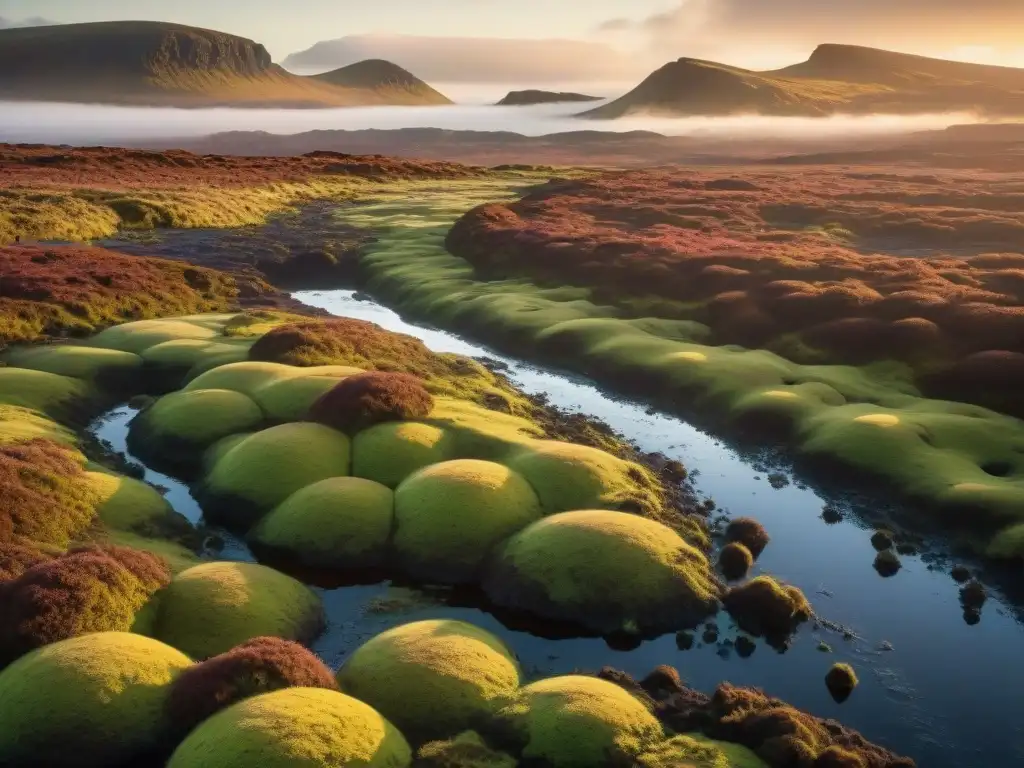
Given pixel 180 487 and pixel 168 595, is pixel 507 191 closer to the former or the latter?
pixel 180 487

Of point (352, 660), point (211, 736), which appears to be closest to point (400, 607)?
point (352, 660)

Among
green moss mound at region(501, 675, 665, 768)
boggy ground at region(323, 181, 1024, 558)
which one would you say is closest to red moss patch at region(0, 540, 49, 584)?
green moss mound at region(501, 675, 665, 768)

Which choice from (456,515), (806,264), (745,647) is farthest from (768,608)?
(806,264)

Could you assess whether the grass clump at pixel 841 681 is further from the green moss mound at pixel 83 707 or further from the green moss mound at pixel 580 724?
the green moss mound at pixel 83 707

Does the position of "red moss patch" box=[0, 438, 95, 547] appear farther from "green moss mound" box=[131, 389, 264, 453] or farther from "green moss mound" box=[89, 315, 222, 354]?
"green moss mound" box=[89, 315, 222, 354]

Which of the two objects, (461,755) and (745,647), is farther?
(745,647)

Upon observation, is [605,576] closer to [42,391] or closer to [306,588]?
[306,588]
